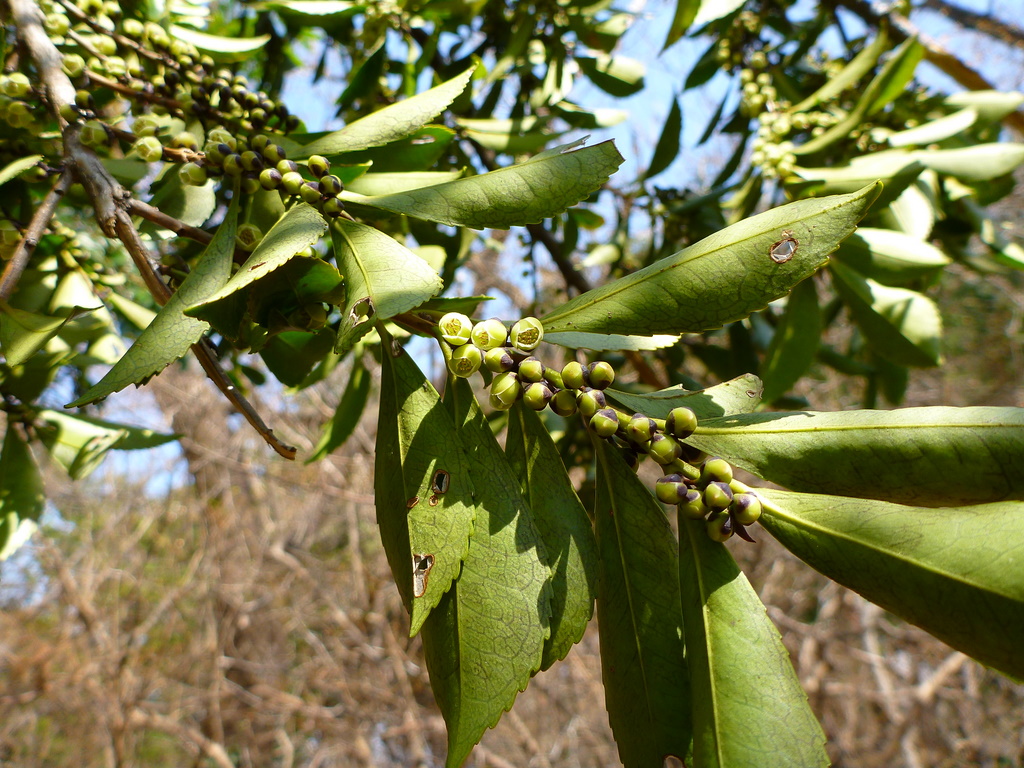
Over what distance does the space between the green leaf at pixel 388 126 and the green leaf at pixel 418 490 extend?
0.29 metres

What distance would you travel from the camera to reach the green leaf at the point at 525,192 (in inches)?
27.1

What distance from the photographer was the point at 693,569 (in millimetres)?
638

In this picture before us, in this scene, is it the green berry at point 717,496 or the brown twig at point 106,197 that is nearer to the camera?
the green berry at point 717,496

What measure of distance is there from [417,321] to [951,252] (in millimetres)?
1866

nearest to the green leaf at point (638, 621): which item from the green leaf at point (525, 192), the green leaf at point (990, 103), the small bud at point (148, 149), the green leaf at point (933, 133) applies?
the green leaf at point (525, 192)

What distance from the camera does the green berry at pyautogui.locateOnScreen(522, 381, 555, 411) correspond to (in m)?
0.64

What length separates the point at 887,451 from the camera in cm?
59

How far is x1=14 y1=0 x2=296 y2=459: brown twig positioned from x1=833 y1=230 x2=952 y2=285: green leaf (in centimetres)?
117

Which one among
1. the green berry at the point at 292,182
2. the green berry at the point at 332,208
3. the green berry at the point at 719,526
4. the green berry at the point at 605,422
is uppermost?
the green berry at the point at 292,182

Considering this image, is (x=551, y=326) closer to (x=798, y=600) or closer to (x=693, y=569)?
(x=693, y=569)

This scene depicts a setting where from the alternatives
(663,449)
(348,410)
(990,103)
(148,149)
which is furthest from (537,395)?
(990,103)

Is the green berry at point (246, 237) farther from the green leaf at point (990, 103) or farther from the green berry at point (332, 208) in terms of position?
the green leaf at point (990, 103)

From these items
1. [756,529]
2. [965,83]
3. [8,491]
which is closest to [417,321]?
[8,491]

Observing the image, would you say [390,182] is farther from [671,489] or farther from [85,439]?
[85,439]
